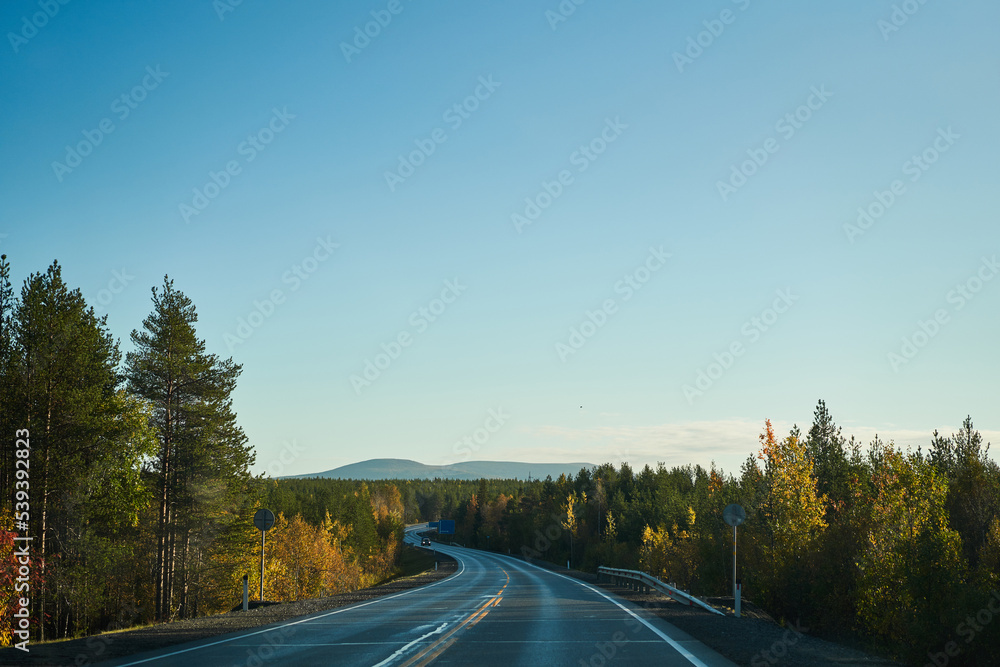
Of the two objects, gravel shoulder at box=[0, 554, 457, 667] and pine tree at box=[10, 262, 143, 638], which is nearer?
gravel shoulder at box=[0, 554, 457, 667]

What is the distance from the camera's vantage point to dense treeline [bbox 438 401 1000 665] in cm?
2041

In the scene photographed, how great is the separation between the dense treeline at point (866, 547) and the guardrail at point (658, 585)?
4659mm

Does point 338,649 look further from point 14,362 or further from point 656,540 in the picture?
point 656,540

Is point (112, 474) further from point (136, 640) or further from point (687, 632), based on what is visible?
point (687, 632)

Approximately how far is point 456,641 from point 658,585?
53.4ft

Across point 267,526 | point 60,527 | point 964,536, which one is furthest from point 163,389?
point 964,536

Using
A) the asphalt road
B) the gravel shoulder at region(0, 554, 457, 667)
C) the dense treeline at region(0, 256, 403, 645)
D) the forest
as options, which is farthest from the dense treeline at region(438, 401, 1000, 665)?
the dense treeline at region(0, 256, 403, 645)

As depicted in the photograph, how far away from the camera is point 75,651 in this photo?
1210 centimetres

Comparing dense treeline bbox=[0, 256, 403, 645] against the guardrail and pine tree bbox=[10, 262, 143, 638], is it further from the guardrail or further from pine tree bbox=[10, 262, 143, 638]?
the guardrail

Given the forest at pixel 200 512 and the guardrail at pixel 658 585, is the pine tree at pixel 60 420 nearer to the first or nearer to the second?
the forest at pixel 200 512

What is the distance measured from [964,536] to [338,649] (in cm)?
5312

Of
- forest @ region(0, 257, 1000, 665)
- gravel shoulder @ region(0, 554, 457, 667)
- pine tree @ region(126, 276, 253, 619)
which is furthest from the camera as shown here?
pine tree @ region(126, 276, 253, 619)

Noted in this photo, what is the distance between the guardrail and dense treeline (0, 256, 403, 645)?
65.6ft

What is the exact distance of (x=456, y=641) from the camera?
13828mm
